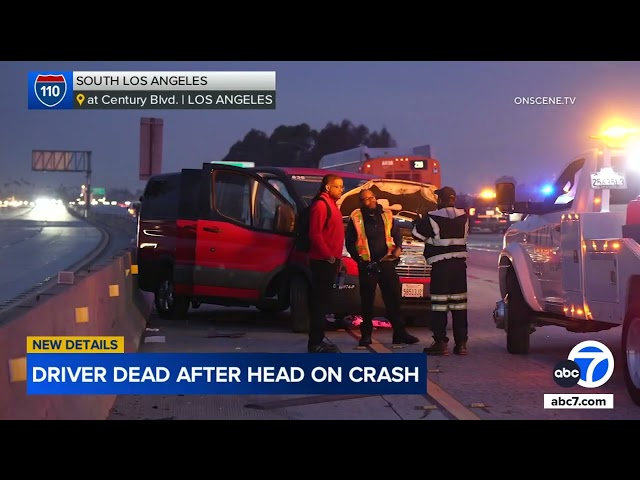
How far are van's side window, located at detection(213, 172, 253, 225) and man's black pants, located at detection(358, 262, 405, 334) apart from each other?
8.81 feet

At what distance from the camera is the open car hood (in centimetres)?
1514

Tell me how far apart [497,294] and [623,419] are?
13.2 meters

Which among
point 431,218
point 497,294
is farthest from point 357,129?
point 431,218

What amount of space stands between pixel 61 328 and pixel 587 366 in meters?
3.60

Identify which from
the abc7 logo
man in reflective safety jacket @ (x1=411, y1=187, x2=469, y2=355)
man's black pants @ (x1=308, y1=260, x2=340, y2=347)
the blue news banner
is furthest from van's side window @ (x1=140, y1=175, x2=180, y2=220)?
the abc7 logo

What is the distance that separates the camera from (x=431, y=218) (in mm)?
11680

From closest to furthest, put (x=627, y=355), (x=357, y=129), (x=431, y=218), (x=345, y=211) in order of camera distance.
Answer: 1. (x=627, y=355)
2. (x=431, y=218)
3. (x=345, y=211)
4. (x=357, y=129)

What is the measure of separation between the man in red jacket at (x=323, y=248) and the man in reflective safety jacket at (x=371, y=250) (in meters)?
1.03

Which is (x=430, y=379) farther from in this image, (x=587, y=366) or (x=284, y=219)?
(x=284, y=219)

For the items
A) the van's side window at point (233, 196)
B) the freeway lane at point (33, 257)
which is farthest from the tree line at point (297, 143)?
the freeway lane at point (33, 257)

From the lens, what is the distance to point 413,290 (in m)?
14.2

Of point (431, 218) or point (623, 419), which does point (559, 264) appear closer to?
point (431, 218)

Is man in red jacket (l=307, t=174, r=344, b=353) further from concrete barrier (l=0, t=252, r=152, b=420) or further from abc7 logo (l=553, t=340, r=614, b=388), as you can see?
abc7 logo (l=553, t=340, r=614, b=388)

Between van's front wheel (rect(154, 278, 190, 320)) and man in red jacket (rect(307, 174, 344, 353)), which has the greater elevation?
man in red jacket (rect(307, 174, 344, 353))
